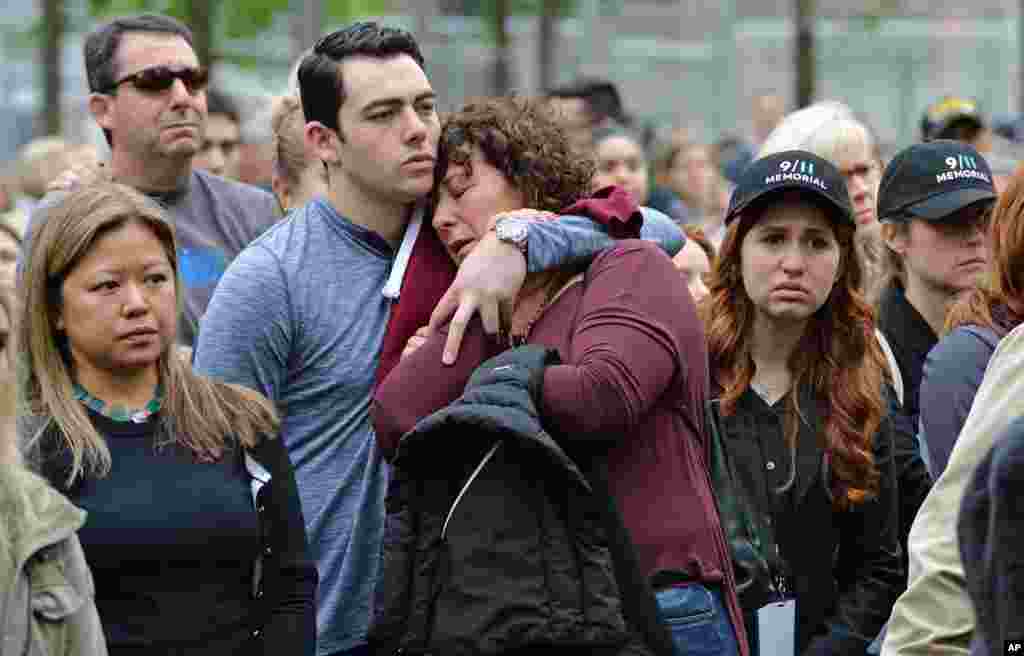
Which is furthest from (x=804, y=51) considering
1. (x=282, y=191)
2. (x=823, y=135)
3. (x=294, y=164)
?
(x=294, y=164)

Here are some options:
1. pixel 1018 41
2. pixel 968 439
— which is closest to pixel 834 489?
pixel 968 439

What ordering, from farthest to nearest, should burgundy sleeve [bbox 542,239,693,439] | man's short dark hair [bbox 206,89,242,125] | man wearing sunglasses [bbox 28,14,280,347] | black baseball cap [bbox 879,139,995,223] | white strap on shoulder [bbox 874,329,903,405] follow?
man's short dark hair [bbox 206,89,242,125] → man wearing sunglasses [bbox 28,14,280,347] → black baseball cap [bbox 879,139,995,223] → white strap on shoulder [bbox 874,329,903,405] → burgundy sleeve [bbox 542,239,693,439]

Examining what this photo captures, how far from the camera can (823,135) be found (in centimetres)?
738

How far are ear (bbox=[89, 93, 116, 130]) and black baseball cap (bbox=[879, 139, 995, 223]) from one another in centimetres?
284

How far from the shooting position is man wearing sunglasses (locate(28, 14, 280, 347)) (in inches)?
281

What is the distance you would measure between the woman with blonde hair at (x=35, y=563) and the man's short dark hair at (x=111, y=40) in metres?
3.60

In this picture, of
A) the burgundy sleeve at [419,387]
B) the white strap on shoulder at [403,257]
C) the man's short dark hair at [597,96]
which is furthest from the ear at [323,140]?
the man's short dark hair at [597,96]

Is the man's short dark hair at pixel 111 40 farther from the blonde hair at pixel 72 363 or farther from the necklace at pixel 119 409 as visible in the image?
the necklace at pixel 119 409

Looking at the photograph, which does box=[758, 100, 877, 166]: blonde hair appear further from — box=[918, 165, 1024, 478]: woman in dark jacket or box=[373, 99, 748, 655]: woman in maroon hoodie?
box=[373, 99, 748, 655]: woman in maroon hoodie

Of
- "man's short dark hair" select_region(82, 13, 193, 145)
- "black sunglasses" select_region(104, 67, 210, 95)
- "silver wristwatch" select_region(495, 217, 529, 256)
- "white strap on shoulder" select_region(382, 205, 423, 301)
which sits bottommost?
"white strap on shoulder" select_region(382, 205, 423, 301)

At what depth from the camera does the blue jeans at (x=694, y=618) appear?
14.1 ft

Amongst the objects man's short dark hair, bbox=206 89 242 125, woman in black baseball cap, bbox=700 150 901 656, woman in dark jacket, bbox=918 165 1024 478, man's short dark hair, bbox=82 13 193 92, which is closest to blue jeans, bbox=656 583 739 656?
woman in black baseball cap, bbox=700 150 901 656

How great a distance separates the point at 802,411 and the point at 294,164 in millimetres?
2572

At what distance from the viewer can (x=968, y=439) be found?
3531 mm
